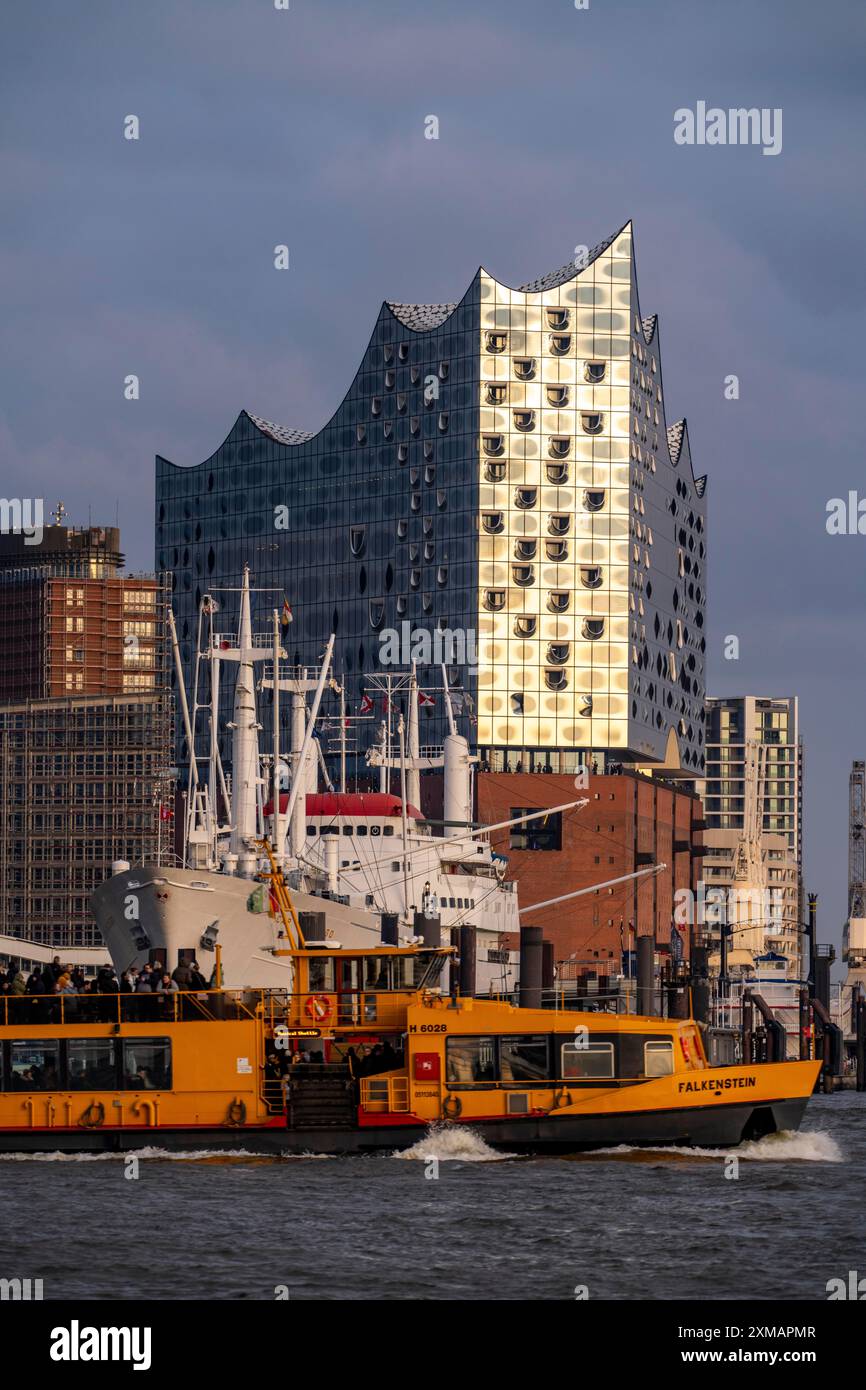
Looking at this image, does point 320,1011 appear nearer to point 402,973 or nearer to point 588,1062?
point 402,973

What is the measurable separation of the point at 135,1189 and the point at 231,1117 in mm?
5861

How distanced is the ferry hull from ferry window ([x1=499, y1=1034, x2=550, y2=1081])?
0.93m

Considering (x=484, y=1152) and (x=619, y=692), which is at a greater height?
(x=619, y=692)

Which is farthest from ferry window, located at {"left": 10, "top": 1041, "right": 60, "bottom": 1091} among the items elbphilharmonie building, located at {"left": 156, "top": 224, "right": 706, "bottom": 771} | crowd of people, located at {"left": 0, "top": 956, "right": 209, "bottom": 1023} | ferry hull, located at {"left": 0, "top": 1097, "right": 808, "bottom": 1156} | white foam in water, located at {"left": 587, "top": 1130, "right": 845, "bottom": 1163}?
elbphilharmonie building, located at {"left": 156, "top": 224, "right": 706, "bottom": 771}

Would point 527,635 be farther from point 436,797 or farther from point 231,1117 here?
point 231,1117

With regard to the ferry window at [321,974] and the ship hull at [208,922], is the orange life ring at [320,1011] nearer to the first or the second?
the ferry window at [321,974]

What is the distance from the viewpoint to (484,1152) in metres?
50.4

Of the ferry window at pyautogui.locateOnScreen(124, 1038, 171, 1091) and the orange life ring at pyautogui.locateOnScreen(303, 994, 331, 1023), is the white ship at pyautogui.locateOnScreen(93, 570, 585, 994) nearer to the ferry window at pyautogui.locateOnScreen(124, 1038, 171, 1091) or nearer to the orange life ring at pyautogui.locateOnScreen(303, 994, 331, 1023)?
the orange life ring at pyautogui.locateOnScreen(303, 994, 331, 1023)

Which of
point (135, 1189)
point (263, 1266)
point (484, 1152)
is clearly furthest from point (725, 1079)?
point (263, 1266)

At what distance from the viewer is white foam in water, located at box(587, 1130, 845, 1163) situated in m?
50.8

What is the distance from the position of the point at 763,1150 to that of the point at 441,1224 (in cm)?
1337

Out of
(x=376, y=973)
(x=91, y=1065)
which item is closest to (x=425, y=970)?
(x=376, y=973)
